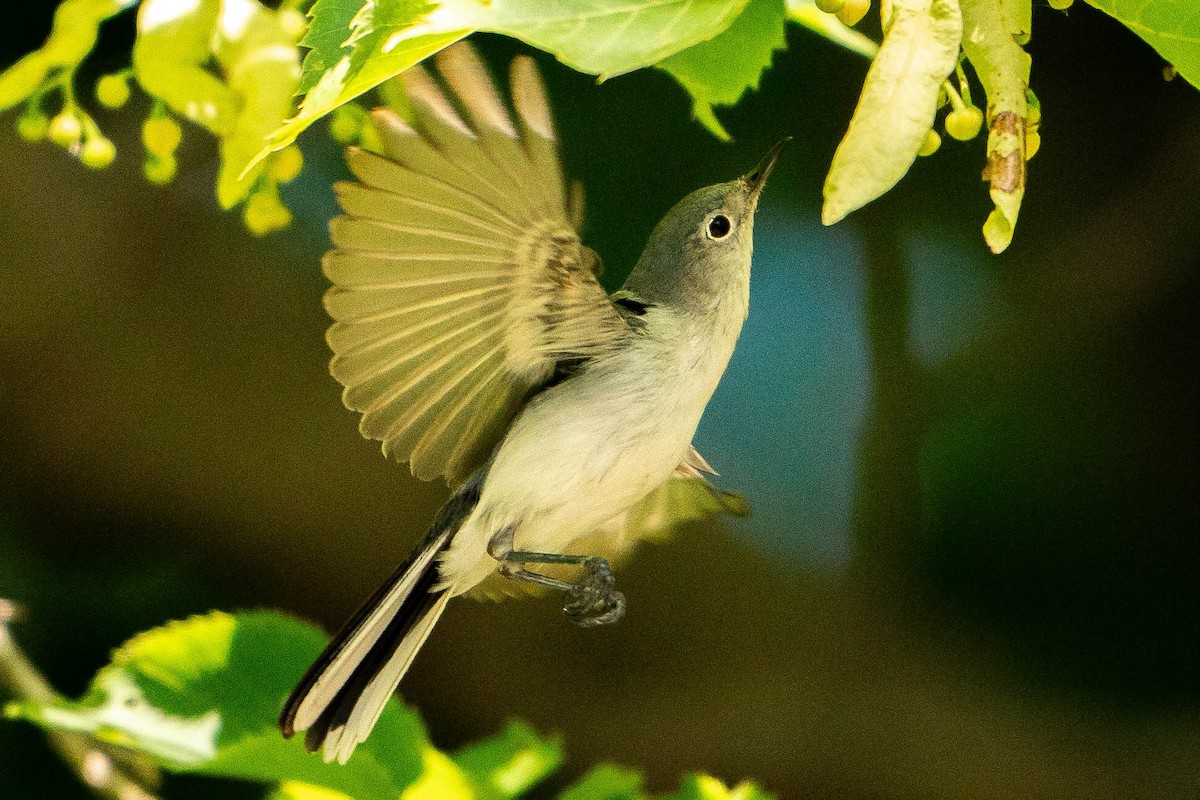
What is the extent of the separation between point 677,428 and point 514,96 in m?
0.26

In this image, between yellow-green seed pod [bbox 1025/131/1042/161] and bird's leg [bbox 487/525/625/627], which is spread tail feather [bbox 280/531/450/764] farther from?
yellow-green seed pod [bbox 1025/131/1042/161]

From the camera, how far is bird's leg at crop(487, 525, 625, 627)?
30.4 inches

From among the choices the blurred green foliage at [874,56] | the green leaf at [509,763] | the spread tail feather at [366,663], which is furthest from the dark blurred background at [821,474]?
the blurred green foliage at [874,56]

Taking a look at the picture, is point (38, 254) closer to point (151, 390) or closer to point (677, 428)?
point (151, 390)

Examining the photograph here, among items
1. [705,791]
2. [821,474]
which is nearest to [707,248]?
[705,791]

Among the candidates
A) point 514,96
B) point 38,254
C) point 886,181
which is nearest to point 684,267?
point 514,96

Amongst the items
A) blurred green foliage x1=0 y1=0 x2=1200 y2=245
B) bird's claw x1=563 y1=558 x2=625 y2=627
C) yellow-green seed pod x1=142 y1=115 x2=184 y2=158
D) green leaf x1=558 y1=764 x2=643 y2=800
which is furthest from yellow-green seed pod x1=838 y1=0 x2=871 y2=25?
green leaf x1=558 y1=764 x2=643 y2=800

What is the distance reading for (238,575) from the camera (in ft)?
5.52

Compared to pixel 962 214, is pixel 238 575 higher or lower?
lower

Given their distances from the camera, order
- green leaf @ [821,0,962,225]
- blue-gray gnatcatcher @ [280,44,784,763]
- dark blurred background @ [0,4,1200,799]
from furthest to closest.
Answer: dark blurred background @ [0,4,1200,799] → blue-gray gnatcatcher @ [280,44,784,763] → green leaf @ [821,0,962,225]

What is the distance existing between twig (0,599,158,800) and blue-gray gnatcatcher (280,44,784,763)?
0.34m

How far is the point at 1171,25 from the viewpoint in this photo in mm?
556

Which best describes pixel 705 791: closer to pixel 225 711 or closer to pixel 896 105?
pixel 225 711

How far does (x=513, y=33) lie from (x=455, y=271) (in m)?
0.28
